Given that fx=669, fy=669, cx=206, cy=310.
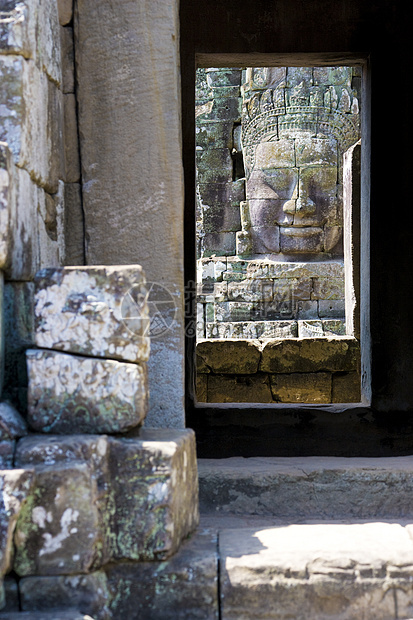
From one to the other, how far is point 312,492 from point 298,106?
46.6 ft

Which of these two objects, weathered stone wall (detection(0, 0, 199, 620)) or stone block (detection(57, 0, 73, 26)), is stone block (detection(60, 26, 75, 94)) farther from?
weathered stone wall (detection(0, 0, 199, 620))

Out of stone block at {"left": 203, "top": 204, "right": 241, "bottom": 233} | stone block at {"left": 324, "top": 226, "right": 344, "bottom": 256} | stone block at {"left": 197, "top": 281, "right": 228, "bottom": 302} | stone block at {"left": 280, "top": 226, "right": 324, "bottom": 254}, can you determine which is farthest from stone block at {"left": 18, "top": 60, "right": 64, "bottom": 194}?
stone block at {"left": 203, "top": 204, "right": 241, "bottom": 233}

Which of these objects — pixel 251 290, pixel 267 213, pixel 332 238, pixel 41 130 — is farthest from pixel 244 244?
pixel 41 130

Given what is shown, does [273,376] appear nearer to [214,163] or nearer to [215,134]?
[214,163]

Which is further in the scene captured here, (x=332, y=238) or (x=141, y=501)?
(x=332, y=238)

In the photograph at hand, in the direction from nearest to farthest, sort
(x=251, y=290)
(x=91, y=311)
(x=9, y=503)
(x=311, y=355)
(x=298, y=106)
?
(x=9, y=503), (x=91, y=311), (x=311, y=355), (x=251, y=290), (x=298, y=106)

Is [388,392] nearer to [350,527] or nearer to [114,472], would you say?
[350,527]

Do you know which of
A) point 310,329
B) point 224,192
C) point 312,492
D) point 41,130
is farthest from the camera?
point 224,192

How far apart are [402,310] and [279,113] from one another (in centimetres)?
1283

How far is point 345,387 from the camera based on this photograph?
689 cm

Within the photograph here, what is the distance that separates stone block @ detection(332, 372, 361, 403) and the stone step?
3858mm

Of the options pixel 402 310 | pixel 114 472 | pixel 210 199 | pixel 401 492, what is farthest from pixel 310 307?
pixel 114 472

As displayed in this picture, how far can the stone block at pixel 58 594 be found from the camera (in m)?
1.92

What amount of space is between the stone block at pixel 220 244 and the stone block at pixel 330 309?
293 centimetres
